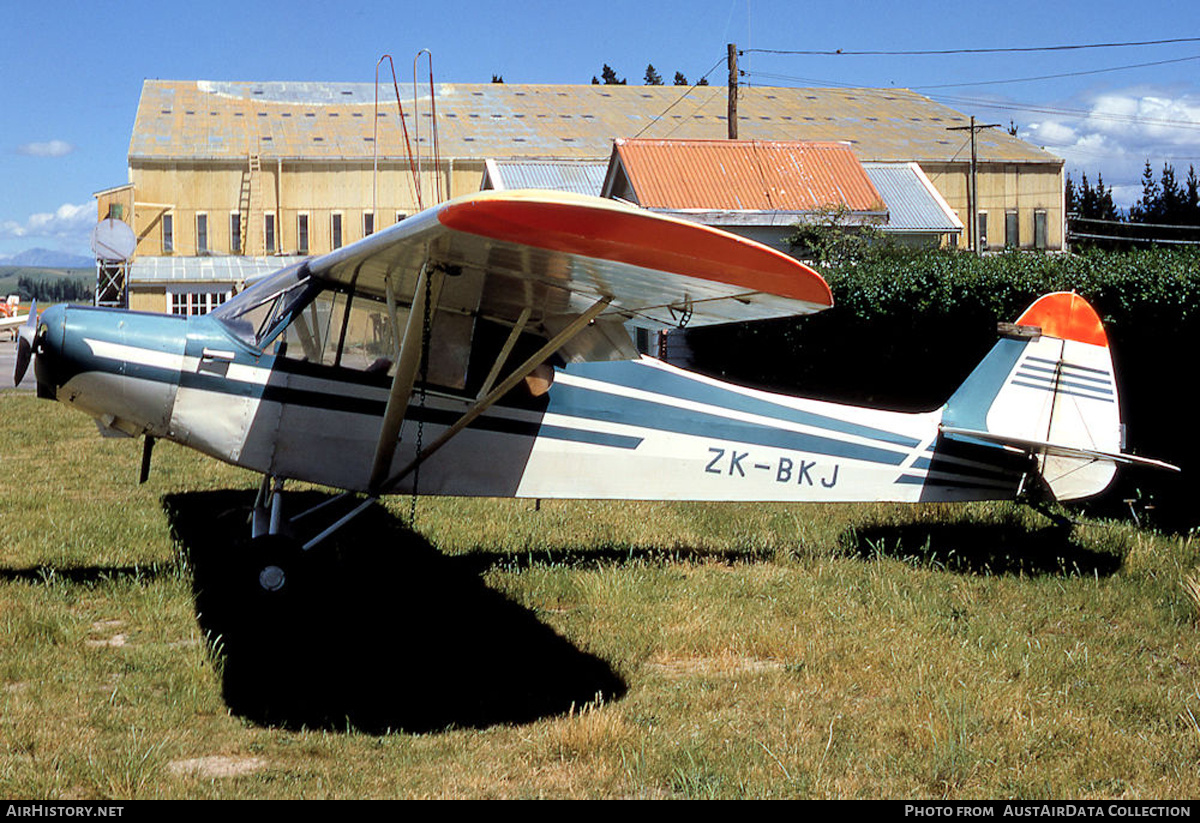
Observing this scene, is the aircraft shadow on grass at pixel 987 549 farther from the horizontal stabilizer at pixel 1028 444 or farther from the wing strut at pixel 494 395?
the wing strut at pixel 494 395

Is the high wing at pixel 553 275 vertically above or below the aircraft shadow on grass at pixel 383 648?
above

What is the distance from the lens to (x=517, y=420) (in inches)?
271

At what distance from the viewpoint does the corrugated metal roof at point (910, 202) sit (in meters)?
23.5

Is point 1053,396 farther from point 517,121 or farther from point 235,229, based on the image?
point 517,121

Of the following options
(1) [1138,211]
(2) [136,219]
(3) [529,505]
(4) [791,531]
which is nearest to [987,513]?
(4) [791,531]

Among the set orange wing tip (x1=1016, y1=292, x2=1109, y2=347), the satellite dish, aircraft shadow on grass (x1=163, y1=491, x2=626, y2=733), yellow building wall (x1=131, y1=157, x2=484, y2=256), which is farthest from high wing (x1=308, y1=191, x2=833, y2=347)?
yellow building wall (x1=131, y1=157, x2=484, y2=256)

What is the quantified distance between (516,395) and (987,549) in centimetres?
383

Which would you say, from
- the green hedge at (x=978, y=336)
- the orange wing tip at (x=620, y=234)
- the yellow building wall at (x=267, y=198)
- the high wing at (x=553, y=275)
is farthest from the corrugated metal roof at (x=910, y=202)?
the yellow building wall at (x=267, y=198)

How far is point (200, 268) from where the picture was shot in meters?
39.1

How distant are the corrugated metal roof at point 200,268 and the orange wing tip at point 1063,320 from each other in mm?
32851

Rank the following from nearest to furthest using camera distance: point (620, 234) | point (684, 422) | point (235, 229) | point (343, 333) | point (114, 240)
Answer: point (620, 234), point (343, 333), point (684, 422), point (114, 240), point (235, 229)

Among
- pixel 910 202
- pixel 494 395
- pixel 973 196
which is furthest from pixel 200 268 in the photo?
pixel 494 395

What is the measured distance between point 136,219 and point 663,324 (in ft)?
133

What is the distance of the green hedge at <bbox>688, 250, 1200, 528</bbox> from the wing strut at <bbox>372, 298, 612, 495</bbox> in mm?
5373
